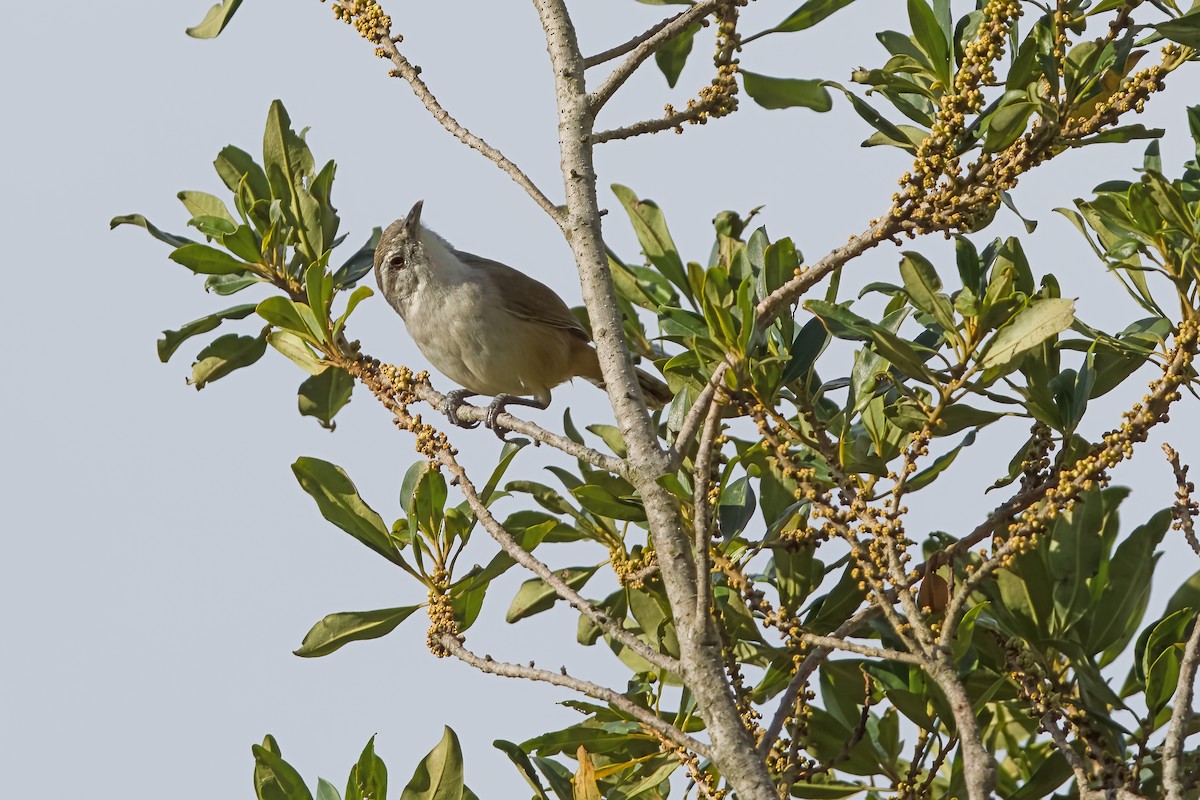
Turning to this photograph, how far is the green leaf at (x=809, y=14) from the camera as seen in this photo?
345 centimetres

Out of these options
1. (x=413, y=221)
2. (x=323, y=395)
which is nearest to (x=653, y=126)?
(x=323, y=395)

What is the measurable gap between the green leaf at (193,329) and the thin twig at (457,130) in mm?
928

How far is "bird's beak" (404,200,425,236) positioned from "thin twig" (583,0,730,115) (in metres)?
3.77

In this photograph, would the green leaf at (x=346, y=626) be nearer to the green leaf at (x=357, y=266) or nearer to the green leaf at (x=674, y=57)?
the green leaf at (x=357, y=266)

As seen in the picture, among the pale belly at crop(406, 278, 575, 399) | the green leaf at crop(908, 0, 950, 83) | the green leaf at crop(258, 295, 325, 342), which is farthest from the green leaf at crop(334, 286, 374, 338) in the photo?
the pale belly at crop(406, 278, 575, 399)

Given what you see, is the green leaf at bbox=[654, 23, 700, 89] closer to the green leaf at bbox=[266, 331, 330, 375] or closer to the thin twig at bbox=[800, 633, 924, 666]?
the green leaf at bbox=[266, 331, 330, 375]

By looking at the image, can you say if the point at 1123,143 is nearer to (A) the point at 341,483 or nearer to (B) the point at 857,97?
(B) the point at 857,97

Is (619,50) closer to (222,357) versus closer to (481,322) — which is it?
(222,357)

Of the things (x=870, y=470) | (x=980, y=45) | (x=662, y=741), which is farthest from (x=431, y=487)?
(x=980, y=45)

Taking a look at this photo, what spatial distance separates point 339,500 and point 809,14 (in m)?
1.79

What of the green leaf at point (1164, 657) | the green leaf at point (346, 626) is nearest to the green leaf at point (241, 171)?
the green leaf at point (346, 626)

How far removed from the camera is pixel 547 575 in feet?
9.21

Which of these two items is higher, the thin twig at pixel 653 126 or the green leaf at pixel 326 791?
the thin twig at pixel 653 126

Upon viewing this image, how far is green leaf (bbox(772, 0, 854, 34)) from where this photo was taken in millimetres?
3449
